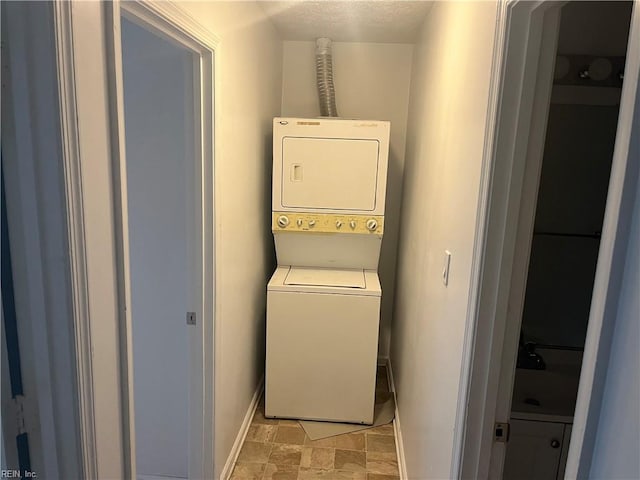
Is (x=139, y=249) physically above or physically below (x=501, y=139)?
below

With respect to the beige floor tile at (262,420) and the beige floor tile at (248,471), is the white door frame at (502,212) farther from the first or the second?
the beige floor tile at (262,420)

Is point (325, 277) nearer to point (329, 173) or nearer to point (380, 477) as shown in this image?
point (329, 173)

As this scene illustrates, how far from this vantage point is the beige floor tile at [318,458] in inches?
91.4

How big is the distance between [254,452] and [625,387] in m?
2.23

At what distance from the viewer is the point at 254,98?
230cm

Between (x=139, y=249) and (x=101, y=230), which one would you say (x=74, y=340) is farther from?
(x=139, y=249)

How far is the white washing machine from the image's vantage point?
253cm

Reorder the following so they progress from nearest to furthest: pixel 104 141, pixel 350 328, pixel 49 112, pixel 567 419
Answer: pixel 49 112 → pixel 104 141 → pixel 567 419 → pixel 350 328

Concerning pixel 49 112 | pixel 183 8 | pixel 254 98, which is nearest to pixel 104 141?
pixel 49 112

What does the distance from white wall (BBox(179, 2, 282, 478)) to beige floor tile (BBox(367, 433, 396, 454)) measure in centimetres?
76

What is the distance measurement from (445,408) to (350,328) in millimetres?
1171

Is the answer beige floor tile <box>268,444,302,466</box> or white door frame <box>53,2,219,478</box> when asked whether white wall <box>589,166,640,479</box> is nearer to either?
white door frame <box>53,2,219,478</box>

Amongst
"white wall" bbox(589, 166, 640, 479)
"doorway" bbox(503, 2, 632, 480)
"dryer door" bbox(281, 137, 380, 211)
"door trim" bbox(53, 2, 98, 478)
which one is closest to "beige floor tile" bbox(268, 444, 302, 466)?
"doorway" bbox(503, 2, 632, 480)

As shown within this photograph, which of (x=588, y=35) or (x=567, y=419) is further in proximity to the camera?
(x=588, y=35)
